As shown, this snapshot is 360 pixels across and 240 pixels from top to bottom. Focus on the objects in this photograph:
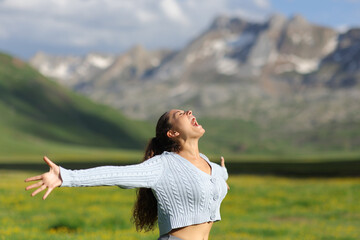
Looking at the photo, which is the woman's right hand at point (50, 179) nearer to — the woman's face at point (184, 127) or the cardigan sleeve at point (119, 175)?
the cardigan sleeve at point (119, 175)

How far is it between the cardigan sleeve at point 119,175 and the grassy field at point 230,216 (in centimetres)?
654

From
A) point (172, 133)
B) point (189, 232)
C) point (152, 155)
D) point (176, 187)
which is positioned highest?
point (172, 133)

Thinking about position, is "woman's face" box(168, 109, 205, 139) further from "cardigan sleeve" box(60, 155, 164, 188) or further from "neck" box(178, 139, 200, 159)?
"cardigan sleeve" box(60, 155, 164, 188)

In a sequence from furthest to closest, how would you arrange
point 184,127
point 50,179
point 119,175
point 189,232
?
point 184,127, point 189,232, point 119,175, point 50,179

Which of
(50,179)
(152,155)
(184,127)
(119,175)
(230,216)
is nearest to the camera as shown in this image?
(50,179)

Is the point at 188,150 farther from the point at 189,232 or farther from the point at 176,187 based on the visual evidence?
the point at 189,232

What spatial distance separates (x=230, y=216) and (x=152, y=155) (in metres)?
19.2

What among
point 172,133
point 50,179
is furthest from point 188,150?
point 50,179

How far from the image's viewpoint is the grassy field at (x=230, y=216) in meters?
16.4

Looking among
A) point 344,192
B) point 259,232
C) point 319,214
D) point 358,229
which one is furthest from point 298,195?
point 259,232

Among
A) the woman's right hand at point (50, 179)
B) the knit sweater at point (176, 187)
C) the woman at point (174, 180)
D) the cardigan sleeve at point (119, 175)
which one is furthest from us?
the knit sweater at point (176, 187)

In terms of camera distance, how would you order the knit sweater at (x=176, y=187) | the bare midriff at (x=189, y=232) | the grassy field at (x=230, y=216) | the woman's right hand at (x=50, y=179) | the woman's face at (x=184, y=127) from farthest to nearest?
the grassy field at (x=230, y=216), the woman's face at (x=184, y=127), the bare midriff at (x=189, y=232), the knit sweater at (x=176, y=187), the woman's right hand at (x=50, y=179)

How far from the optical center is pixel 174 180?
21.0ft

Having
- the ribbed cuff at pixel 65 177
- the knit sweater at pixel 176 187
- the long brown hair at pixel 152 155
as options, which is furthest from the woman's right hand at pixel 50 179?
the long brown hair at pixel 152 155
